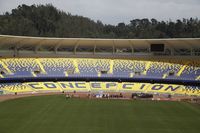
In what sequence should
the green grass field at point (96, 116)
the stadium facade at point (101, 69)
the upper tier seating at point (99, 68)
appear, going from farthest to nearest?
the upper tier seating at point (99, 68), the stadium facade at point (101, 69), the green grass field at point (96, 116)

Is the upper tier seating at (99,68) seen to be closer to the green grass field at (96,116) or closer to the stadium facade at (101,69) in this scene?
the stadium facade at (101,69)

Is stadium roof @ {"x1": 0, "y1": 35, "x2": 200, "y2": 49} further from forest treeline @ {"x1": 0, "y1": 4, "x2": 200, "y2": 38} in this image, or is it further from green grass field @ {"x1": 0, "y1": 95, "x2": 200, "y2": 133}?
forest treeline @ {"x1": 0, "y1": 4, "x2": 200, "y2": 38}

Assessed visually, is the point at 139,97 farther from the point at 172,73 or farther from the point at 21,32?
the point at 21,32

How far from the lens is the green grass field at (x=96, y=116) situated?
2889 centimetres

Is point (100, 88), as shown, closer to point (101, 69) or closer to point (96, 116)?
point (101, 69)

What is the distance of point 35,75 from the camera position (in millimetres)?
60375

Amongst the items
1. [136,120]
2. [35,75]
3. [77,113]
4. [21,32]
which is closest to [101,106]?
[77,113]

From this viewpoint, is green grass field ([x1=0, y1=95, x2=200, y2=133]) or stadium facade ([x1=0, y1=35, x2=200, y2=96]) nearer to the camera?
green grass field ([x1=0, y1=95, x2=200, y2=133])

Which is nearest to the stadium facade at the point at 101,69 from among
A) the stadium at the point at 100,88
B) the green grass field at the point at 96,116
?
the stadium at the point at 100,88

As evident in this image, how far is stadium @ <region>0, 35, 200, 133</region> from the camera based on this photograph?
31.5 metres

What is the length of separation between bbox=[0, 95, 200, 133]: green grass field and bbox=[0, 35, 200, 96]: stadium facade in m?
11.8

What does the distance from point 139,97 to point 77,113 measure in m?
16.7

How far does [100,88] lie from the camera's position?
58375mm

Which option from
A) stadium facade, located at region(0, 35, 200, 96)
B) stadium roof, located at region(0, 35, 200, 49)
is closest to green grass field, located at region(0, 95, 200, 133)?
stadium facade, located at region(0, 35, 200, 96)
